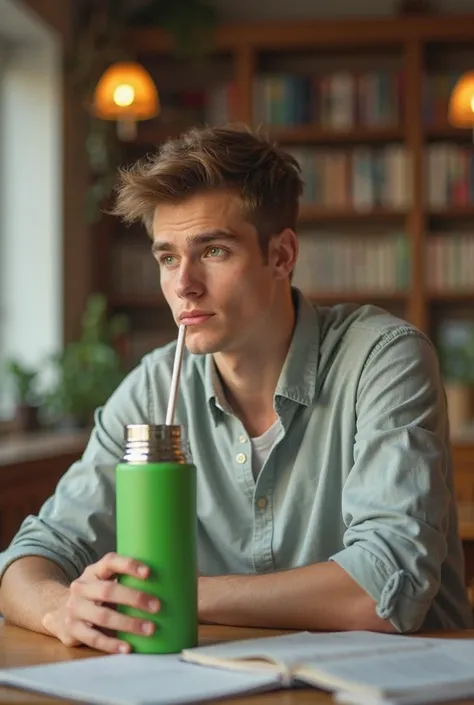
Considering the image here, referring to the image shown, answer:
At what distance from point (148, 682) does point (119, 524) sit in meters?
0.19

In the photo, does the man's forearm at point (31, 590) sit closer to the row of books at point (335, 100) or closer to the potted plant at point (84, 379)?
the potted plant at point (84, 379)

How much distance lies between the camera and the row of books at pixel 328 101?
5.97 metres

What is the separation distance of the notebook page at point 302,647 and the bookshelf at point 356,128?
469cm

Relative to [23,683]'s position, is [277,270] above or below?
above

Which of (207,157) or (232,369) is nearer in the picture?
(207,157)

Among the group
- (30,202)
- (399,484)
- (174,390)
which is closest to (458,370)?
(30,202)

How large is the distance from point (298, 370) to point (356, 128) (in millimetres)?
4329

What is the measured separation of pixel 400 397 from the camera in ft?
5.53

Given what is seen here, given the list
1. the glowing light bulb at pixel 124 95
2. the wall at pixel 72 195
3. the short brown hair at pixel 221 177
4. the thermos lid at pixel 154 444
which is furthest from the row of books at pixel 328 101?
the thermos lid at pixel 154 444

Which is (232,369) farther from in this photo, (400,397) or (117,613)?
(117,613)

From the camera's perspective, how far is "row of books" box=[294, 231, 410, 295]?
6035mm

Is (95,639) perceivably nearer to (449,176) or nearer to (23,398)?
(23,398)

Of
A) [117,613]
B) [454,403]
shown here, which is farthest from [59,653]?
[454,403]

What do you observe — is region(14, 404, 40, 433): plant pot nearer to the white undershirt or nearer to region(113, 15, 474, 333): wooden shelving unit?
region(113, 15, 474, 333): wooden shelving unit
